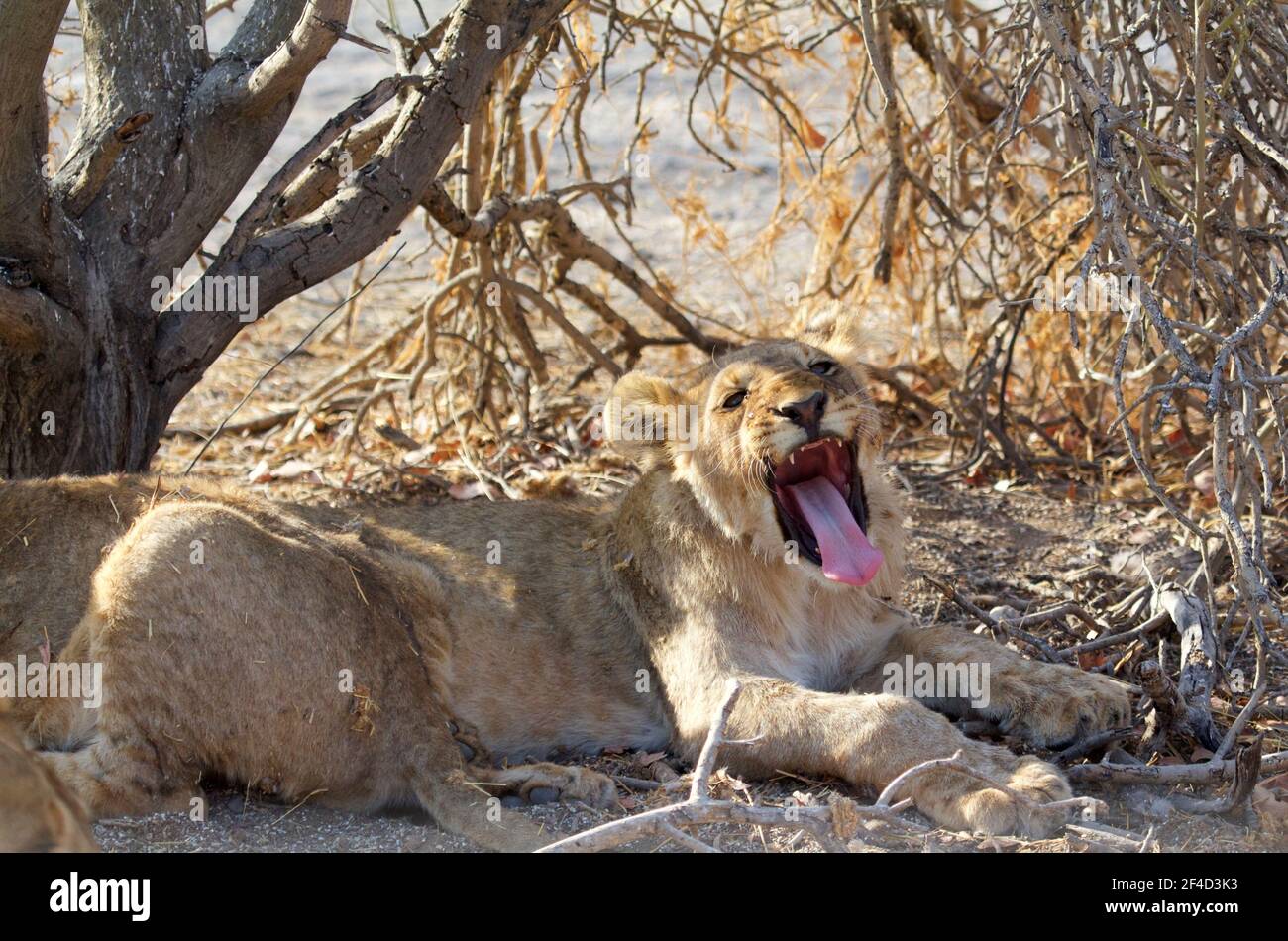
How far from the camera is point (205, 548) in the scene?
4.25m

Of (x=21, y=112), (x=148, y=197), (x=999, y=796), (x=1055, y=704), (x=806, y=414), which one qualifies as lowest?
(x=999, y=796)

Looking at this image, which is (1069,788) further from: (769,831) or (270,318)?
(270,318)

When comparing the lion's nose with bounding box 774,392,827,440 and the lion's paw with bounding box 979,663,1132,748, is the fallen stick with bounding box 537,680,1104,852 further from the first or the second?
the lion's nose with bounding box 774,392,827,440

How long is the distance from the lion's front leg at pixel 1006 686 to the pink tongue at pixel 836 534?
39cm

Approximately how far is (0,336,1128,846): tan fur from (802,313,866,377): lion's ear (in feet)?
0.07

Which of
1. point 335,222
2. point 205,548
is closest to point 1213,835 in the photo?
point 205,548

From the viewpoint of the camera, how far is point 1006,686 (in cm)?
482

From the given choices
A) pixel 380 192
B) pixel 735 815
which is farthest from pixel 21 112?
pixel 735 815

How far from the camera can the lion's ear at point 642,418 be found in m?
5.25

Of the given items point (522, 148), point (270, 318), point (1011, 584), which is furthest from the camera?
point (270, 318)

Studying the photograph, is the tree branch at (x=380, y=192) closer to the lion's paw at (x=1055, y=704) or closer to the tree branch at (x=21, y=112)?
the tree branch at (x=21, y=112)

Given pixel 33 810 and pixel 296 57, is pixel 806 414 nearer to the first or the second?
pixel 296 57

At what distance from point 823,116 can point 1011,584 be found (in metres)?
7.14

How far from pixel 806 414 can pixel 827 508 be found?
0.35 meters
